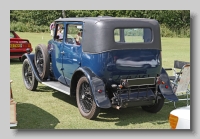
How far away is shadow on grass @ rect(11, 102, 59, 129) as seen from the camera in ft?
18.0

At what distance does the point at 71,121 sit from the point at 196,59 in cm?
244

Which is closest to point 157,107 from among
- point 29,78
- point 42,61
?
point 42,61

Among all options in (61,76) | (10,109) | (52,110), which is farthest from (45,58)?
(10,109)

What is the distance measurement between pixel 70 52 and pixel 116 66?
127 centimetres

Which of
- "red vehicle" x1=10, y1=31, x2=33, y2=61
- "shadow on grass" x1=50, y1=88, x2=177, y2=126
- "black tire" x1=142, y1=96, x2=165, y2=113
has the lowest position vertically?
"shadow on grass" x1=50, y1=88, x2=177, y2=126

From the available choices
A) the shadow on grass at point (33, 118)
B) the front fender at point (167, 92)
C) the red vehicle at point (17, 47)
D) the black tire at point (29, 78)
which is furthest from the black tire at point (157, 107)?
the red vehicle at point (17, 47)

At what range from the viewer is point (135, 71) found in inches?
227

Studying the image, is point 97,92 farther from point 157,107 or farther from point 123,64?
point 157,107

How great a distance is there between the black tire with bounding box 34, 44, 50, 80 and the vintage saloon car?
37.3 inches

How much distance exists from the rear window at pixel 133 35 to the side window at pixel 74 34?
0.85 m

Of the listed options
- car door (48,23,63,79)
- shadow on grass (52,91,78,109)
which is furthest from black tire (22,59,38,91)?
car door (48,23,63,79)

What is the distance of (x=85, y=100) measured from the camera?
5.93 metres

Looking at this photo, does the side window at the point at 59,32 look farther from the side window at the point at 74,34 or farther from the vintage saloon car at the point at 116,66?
the vintage saloon car at the point at 116,66

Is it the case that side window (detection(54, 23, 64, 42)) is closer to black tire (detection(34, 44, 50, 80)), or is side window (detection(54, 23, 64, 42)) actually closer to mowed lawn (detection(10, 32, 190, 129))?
black tire (detection(34, 44, 50, 80))
